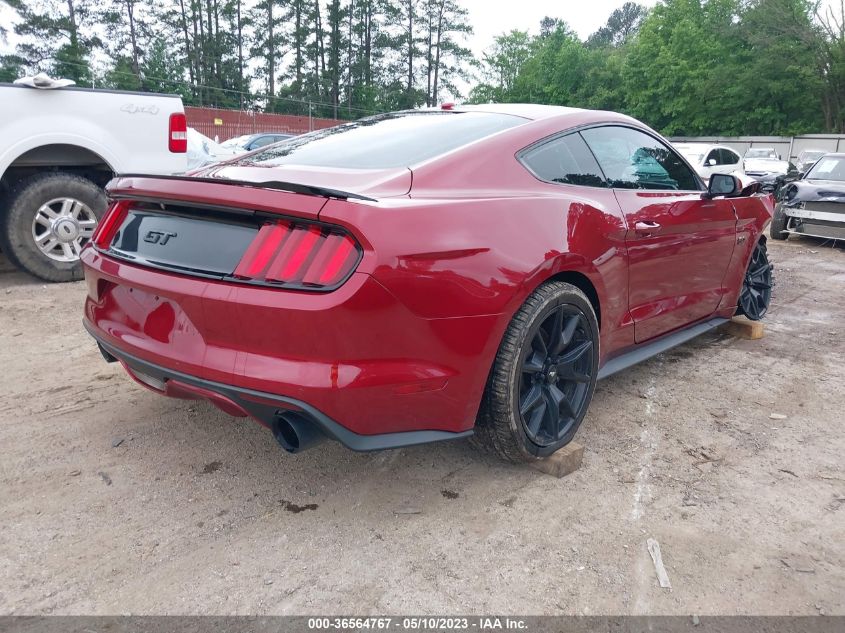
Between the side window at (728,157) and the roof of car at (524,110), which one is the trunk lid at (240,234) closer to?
the roof of car at (524,110)

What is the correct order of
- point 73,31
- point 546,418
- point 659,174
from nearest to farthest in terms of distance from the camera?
point 546,418 < point 659,174 < point 73,31

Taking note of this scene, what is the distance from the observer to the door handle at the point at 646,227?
309 cm

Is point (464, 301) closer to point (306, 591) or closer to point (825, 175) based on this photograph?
point (306, 591)

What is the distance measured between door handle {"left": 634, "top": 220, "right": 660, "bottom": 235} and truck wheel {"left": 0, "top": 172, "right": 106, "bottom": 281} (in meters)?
4.51

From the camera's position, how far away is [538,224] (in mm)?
2498

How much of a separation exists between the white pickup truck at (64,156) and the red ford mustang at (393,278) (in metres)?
3.16

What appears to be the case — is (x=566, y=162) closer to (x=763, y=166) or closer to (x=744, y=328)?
(x=744, y=328)

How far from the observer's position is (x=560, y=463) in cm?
268

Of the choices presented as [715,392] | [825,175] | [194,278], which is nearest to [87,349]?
[194,278]

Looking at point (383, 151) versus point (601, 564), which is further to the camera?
point (383, 151)

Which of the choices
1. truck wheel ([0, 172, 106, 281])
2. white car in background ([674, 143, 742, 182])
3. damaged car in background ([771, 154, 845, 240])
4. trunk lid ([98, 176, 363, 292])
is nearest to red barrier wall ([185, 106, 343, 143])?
white car in background ([674, 143, 742, 182])

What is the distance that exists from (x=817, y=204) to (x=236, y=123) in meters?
32.8

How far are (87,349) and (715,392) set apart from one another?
382 centimetres

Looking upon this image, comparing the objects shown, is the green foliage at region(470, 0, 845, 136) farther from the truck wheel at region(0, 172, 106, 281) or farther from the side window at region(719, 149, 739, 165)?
the truck wheel at region(0, 172, 106, 281)
